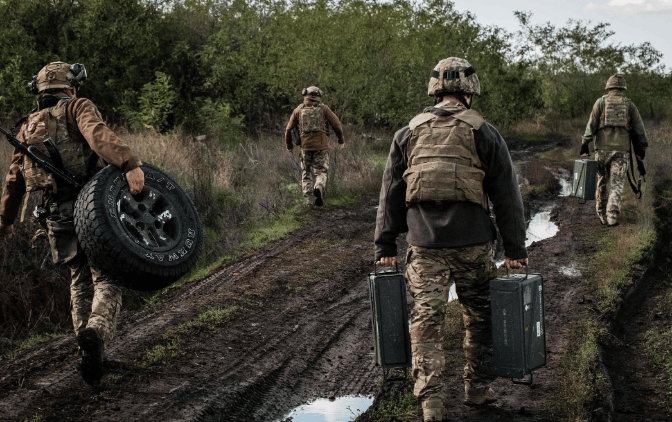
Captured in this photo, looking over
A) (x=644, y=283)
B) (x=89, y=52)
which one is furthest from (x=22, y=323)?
(x=89, y=52)

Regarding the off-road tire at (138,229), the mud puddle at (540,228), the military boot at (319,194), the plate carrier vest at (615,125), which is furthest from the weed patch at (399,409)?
the military boot at (319,194)

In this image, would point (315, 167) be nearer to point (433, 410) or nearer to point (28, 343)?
point (28, 343)

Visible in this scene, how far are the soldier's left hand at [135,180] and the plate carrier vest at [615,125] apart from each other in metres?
7.13

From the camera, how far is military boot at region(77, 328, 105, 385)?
4078mm

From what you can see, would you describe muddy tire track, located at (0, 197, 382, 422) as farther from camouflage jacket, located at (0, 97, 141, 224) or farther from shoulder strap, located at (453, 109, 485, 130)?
shoulder strap, located at (453, 109, 485, 130)

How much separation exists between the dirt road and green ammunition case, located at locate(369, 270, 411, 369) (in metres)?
0.49

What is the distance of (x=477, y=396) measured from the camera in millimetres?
3906

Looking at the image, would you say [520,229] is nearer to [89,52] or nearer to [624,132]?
[624,132]

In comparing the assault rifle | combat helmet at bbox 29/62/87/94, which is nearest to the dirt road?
the assault rifle

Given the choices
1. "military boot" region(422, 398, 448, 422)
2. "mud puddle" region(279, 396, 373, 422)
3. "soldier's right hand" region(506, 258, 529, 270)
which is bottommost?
"mud puddle" region(279, 396, 373, 422)

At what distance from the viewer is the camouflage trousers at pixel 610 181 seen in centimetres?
924

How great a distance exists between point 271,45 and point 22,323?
12.9 m

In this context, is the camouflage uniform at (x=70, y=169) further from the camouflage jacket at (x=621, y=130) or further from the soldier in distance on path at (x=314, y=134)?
the camouflage jacket at (x=621, y=130)

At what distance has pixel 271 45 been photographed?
17.9m
